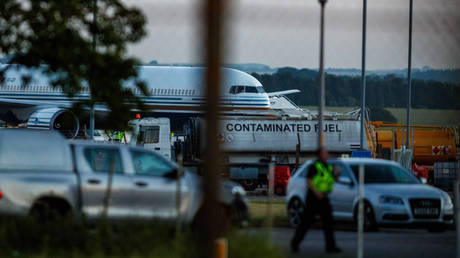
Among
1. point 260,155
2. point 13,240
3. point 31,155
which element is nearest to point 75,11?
point 31,155

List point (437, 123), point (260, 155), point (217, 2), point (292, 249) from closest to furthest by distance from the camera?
point (217, 2), point (292, 249), point (260, 155), point (437, 123)

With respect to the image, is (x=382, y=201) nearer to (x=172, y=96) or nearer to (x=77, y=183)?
(x=77, y=183)

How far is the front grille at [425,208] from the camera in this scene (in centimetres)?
1769

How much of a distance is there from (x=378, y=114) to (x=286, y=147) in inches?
1303

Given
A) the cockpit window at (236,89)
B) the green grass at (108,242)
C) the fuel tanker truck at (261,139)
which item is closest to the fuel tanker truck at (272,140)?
the fuel tanker truck at (261,139)

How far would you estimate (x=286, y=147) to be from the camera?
37531 millimetres

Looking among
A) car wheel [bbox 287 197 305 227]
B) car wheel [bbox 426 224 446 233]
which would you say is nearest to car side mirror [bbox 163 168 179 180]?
car wheel [bbox 287 197 305 227]

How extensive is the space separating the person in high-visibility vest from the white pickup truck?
1.52 metres

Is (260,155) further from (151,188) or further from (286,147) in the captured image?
(151,188)

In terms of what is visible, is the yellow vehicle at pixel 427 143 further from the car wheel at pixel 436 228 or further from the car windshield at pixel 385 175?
the car wheel at pixel 436 228

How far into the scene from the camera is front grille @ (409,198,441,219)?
1769cm

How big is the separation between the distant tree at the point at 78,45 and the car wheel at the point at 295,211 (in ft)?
11.9

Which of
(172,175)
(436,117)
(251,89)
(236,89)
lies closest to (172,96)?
(236,89)

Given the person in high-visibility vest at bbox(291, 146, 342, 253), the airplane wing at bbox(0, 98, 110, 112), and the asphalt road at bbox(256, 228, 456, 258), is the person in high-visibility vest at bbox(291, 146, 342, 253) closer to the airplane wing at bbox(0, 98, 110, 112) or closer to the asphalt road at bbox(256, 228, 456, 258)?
the asphalt road at bbox(256, 228, 456, 258)
